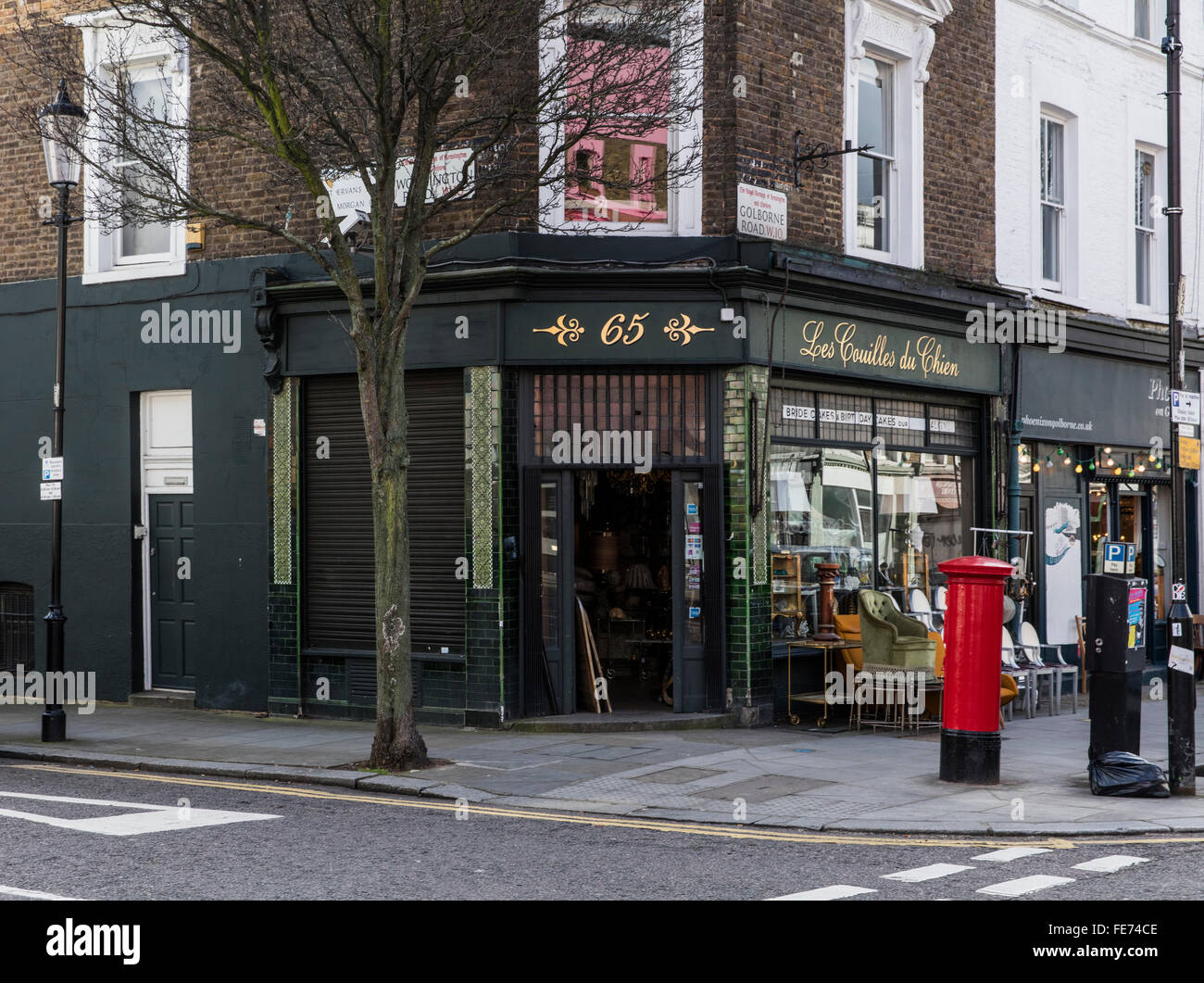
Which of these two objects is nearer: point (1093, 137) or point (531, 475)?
point (531, 475)

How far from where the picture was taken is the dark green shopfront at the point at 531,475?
14.1 metres

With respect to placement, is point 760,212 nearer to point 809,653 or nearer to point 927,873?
point 809,653

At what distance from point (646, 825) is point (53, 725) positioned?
22.7 ft

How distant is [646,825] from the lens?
31.4ft

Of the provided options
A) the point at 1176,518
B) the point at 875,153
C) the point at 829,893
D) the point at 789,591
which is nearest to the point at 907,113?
the point at 875,153

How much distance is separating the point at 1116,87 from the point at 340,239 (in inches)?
493

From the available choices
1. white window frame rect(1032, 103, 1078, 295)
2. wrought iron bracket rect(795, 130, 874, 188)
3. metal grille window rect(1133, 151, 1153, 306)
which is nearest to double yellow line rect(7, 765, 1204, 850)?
wrought iron bracket rect(795, 130, 874, 188)

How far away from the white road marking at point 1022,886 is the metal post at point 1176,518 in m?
3.21

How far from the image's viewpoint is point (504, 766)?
11.7 meters

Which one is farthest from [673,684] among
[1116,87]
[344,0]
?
[1116,87]

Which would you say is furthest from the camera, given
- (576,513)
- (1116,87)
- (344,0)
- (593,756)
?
(1116,87)

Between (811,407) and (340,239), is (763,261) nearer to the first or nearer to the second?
(811,407)

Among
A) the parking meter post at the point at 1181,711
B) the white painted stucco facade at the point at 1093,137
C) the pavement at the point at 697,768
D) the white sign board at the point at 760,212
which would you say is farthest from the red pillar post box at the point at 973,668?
the white painted stucco facade at the point at 1093,137

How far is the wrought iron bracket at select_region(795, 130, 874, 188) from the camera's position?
1480 centimetres
